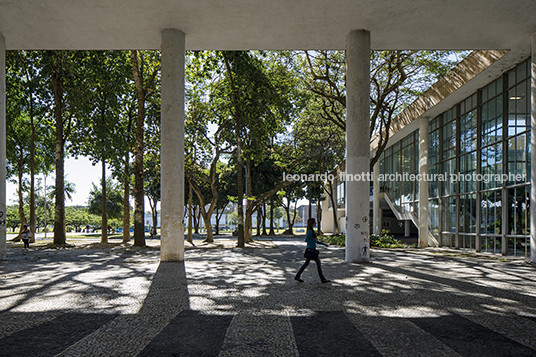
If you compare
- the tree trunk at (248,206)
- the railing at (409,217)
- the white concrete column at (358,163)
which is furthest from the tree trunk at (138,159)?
the railing at (409,217)

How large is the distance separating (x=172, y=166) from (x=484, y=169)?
13.7m

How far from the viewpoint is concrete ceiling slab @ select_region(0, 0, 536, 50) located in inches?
521

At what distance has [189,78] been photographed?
78.6 ft

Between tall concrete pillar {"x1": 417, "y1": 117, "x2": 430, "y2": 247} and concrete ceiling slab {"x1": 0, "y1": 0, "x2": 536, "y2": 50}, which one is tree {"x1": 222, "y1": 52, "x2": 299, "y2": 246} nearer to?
concrete ceiling slab {"x1": 0, "y1": 0, "x2": 536, "y2": 50}

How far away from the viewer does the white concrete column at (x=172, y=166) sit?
540 inches

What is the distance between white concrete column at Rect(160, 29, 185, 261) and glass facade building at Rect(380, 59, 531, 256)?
12551mm

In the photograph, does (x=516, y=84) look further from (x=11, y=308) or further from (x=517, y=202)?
(x=11, y=308)

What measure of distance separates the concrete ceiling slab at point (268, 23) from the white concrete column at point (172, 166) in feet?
6.29

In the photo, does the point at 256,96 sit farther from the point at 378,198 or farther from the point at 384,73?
the point at 378,198

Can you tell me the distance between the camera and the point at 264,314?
20.7 feet

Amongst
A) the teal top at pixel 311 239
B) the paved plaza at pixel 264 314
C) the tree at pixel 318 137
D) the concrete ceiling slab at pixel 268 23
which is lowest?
the paved plaza at pixel 264 314

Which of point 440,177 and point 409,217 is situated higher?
point 440,177

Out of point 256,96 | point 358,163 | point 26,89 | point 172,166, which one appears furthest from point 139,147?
point 358,163

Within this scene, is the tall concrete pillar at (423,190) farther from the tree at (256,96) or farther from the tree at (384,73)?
the tree at (256,96)
